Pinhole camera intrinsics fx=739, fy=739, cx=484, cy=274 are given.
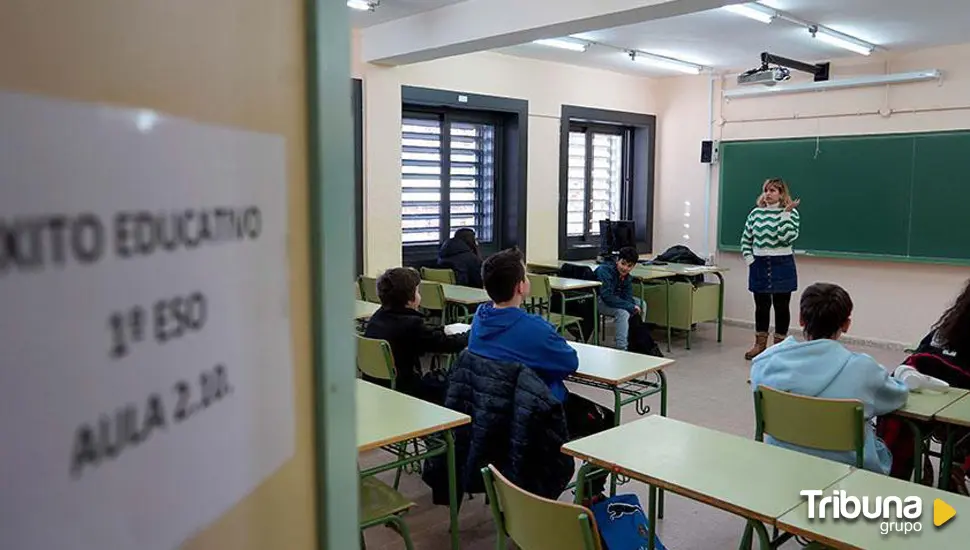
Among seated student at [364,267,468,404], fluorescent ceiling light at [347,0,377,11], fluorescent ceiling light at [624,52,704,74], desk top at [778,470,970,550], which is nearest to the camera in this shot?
desk top at [778,470,970,550]

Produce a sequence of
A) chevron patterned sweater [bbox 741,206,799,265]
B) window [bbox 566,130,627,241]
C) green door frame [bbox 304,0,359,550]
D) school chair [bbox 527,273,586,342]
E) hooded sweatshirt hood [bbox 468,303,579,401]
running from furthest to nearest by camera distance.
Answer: window [bbox 566,130,627,241], chevron patterned sweater [bbox 741,206,799,265], school chair [bbox 527,273,586,342], hooded sweatshirt hood [bbox 468,303,579,401], green door frame [bbox 304,0,359,550]

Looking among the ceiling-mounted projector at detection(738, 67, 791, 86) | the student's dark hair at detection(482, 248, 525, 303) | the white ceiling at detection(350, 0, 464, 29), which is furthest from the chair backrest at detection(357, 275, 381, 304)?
the ceiling-mounted projector at detection(738, 67, 791, 86)

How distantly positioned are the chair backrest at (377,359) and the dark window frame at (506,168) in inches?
125

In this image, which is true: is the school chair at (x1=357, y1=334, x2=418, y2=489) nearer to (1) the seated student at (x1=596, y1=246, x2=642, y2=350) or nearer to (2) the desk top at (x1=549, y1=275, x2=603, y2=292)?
(2) the desk top at (x1=549, y1=275, x2=603, y2=292)

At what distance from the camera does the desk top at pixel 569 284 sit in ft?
18.5

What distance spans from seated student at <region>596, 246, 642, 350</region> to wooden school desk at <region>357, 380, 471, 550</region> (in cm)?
360

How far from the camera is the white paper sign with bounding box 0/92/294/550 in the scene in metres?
0.36

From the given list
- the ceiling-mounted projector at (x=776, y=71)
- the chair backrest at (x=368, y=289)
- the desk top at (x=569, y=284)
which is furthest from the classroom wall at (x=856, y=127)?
the chair backrest at (x=368, y=289)

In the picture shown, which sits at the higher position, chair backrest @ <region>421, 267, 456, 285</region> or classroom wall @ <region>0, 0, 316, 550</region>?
classroom wall @ <region>0, 0, 316, 550</region>

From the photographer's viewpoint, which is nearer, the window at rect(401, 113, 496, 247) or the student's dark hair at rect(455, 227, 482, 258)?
the student's dark hair at rect(455, 227, 482, 258)


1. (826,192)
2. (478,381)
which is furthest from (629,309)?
(478,381)

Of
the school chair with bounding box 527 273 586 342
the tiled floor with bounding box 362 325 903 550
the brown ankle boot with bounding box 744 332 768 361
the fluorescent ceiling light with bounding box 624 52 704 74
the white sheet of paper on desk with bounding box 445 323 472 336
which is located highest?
the fluorescent ceiling light with bounding box 624 52 704 74

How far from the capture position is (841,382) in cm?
253

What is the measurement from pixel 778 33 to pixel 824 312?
3.93 m
